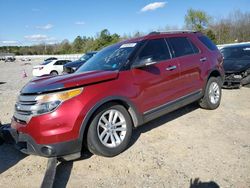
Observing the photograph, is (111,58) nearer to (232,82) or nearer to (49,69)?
(232,82)

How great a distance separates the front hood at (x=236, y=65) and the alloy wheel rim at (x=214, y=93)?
2749 millimetres

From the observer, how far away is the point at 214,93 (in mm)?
6543

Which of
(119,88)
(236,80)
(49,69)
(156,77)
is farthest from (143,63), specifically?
(49,69)

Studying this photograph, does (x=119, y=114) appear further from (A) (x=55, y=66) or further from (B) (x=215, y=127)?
(A) (x=55, y=66)

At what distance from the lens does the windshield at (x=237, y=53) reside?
33.2 ft

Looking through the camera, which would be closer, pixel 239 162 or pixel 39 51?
pixel 239 162

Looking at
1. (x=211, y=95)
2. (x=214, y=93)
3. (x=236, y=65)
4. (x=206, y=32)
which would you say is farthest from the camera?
(x=206, y=32)

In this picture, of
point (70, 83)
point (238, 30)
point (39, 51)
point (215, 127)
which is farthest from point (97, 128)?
point (39, 51)

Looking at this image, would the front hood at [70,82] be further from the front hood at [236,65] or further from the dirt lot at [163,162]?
the front hood at [236,65]

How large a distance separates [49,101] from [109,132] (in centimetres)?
105

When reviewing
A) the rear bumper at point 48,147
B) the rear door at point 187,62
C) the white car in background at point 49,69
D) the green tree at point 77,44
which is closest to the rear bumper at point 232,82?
the rear door at point 187,62

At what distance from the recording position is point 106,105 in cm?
420

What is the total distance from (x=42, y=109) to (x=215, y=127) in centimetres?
331

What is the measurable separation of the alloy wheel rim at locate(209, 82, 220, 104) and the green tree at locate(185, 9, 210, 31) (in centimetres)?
6191
